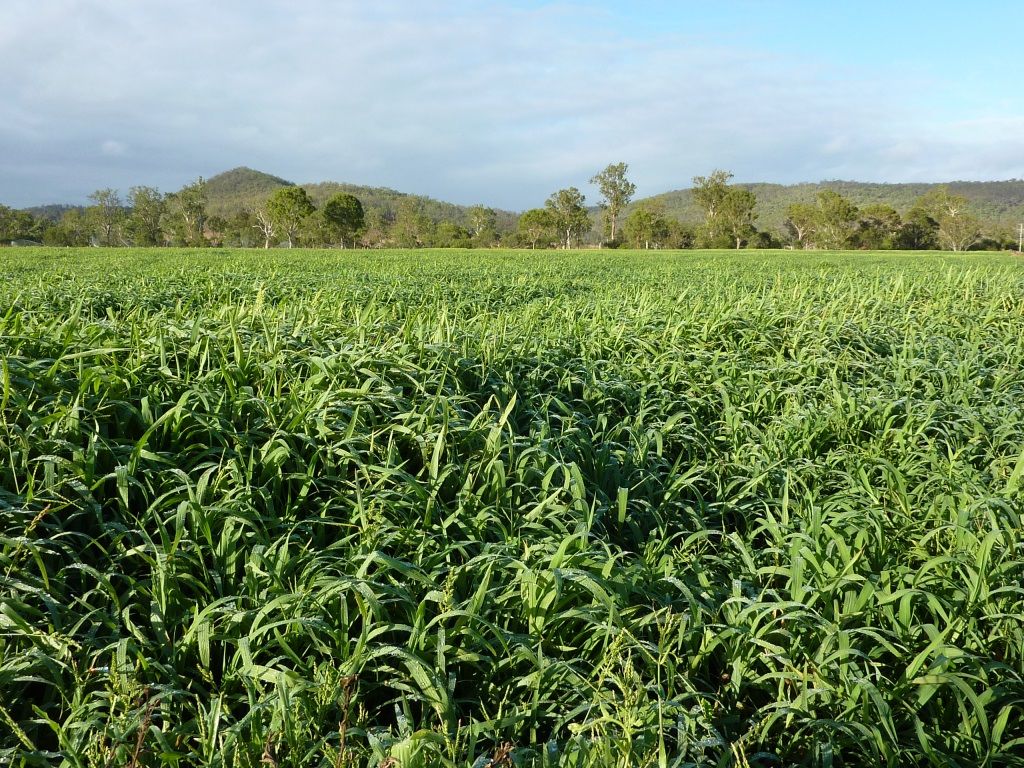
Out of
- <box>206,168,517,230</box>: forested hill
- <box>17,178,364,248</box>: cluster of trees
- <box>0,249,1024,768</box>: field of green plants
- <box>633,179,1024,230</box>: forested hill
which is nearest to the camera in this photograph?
<box>0,249,1024,768</box>: field of green plants

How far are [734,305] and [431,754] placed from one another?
6070mm

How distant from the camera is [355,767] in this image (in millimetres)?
1535

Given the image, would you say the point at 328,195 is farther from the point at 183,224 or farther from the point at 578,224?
the point at 578,224

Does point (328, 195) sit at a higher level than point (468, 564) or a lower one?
higher

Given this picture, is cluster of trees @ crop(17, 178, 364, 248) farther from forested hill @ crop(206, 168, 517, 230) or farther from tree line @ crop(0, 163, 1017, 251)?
forested hill @ crop(206, 168, 517, 230)

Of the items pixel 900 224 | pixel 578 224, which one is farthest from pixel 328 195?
pixel 900 224

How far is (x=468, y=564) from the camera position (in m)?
→ 2.20

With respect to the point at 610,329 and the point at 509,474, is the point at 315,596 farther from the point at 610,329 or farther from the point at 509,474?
the point at 610,329

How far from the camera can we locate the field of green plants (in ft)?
5.74

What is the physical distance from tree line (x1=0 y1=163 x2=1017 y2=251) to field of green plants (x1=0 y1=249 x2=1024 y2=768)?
80020 millimetres

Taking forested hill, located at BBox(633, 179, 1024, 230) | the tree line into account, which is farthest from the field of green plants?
forested hill, located at BBox(633, 179, 1024, 230)

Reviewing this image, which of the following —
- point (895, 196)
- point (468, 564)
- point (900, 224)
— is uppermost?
point (895, 196)

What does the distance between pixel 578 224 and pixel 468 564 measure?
305 ft

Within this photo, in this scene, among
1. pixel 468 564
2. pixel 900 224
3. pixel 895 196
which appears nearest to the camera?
pixel 468 564
